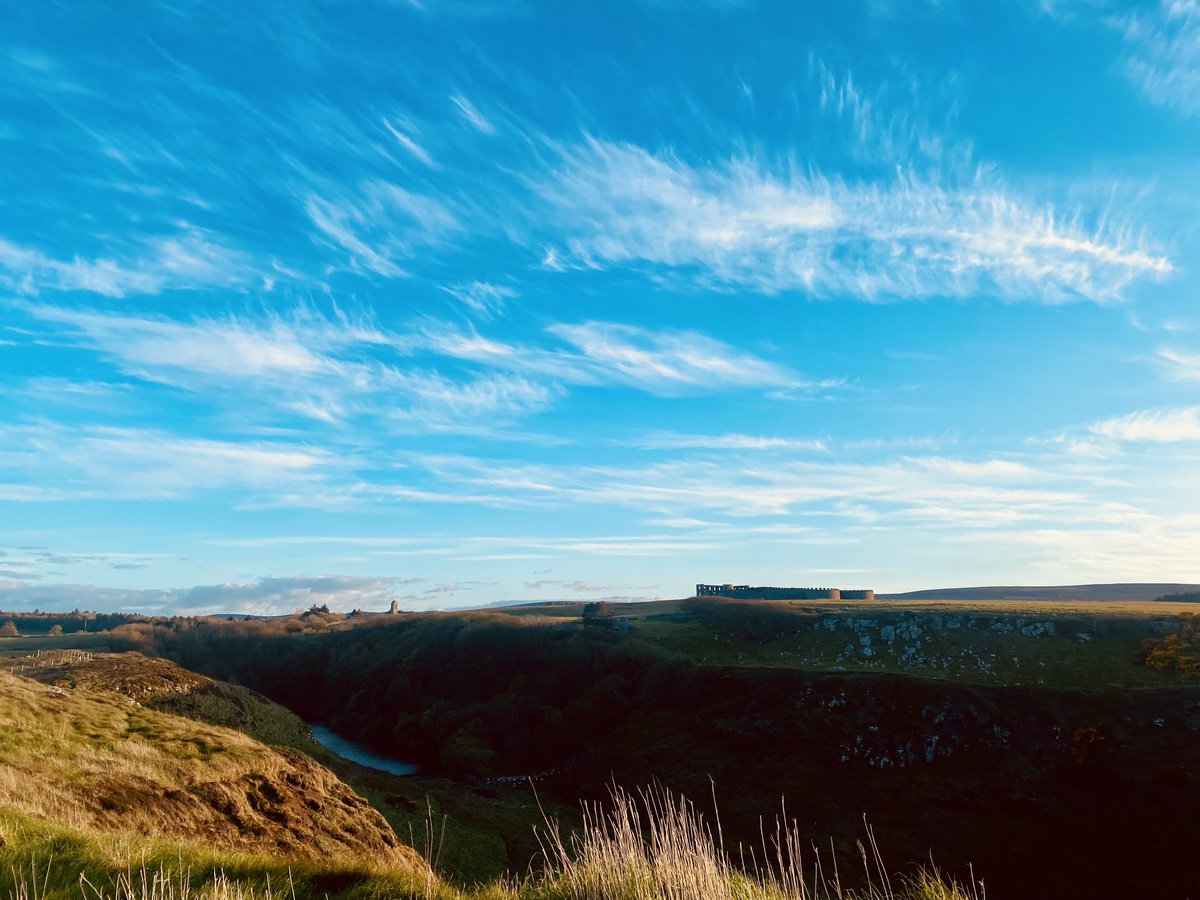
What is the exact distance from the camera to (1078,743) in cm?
4828

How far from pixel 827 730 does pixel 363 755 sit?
158ft

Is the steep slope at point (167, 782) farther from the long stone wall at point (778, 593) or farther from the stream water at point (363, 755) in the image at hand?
the long stone wall at point (778, 593)

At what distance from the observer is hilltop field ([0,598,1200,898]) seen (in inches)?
1640

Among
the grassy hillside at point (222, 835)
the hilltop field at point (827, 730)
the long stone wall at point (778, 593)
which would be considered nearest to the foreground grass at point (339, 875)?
the grassy hillside at point (222, 835)

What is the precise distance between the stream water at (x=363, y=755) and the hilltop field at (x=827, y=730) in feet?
7.81

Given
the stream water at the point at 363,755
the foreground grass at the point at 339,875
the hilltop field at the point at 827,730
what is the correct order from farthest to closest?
the stream water at the point at 363,755 < the hilltop field at the point at 827,730 < the foreground grass at the point at 339,875

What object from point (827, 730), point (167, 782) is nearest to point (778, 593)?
point (827, 730)

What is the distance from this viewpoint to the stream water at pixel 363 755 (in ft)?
225

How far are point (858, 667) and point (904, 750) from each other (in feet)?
54.7

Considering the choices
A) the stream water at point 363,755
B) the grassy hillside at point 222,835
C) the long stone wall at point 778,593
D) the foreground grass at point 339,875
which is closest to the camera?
the foreground grass at point 339,875

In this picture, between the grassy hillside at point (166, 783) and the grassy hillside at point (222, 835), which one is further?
the grassy hillside at point (166, 783)

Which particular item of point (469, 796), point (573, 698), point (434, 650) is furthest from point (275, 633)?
point (469, 796)

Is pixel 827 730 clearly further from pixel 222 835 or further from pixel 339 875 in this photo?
pixel 339 875

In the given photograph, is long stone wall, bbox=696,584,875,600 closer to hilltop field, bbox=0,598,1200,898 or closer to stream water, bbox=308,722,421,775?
hilltop field, bbox=0,598,1200,898
